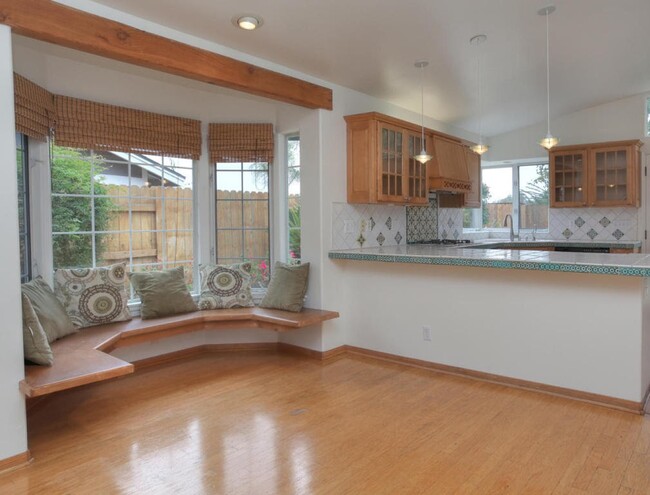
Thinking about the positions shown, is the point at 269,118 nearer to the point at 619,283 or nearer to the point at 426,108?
the point at 426,108

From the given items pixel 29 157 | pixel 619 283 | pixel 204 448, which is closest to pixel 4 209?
pixel 29 157

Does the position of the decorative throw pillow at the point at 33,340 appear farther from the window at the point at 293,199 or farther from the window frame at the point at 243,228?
the window at the point at 293,199

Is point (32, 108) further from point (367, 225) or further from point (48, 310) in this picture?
point (367, 225)

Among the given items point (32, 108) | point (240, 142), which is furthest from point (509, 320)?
point (32, 108)

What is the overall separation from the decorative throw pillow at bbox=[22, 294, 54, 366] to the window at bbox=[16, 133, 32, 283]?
88 cm

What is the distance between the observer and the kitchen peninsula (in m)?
2.96

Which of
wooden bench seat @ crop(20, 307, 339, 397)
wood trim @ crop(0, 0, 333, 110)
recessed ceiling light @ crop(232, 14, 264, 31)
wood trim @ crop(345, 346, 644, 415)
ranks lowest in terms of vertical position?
wood trim @ crop(345, 346, 644, 415)

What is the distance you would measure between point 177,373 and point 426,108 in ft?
12.6

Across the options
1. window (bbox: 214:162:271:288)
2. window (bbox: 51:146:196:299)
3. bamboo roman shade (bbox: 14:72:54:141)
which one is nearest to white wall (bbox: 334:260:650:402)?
window (bbox: 214:162:271:288)

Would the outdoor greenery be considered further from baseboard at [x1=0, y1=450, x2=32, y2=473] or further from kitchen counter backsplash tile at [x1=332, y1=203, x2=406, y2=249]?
kitchen counter backsplash tile at [x1=332, y1=203, x2=406, y2=249]

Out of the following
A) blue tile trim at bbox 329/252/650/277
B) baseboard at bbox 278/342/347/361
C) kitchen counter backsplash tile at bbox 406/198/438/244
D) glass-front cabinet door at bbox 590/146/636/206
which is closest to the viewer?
blue tile trim at bbox 329/252/650/277

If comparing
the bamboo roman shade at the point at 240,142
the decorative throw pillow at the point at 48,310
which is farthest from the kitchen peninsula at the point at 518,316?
the decorative throw pillow at the point at 48,310

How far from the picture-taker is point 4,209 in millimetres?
2305

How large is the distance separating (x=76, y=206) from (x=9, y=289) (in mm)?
1540
